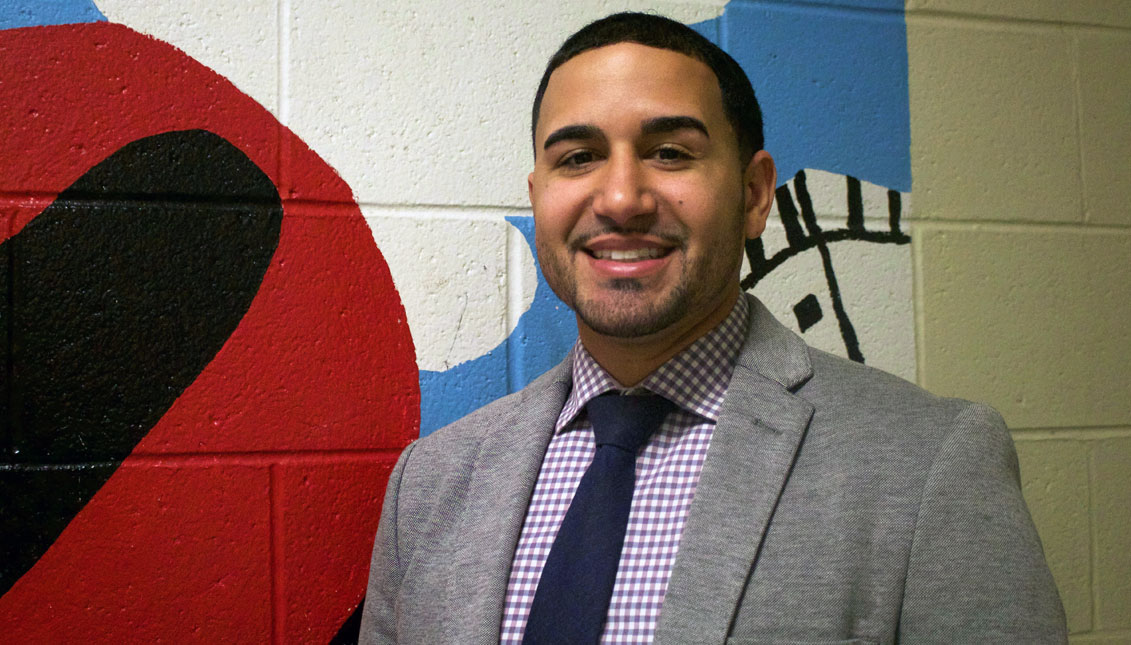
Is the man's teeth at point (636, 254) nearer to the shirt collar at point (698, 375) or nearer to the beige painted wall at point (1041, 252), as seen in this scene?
the shirt collar at point (698, 375)

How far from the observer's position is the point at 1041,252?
150 centimetres

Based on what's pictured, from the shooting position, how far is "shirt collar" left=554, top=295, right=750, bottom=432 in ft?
3.20

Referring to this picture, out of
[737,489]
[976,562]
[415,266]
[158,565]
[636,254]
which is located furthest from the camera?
[415,266]

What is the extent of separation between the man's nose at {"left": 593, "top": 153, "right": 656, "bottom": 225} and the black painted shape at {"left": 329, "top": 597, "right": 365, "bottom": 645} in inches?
30.5

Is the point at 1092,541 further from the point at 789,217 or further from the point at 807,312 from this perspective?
the point at 789,217

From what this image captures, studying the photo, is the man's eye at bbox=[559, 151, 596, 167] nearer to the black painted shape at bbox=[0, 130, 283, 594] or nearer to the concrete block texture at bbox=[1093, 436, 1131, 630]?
the black painted shape at bbox=[0, 130, 283, 594]

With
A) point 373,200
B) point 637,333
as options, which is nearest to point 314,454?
point 373,200

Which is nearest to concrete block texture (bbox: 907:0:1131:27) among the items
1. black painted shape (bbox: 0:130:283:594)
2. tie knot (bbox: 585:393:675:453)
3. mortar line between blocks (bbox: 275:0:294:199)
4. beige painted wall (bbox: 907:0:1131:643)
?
beige painted wall (bbox: 907:0:1131:643)

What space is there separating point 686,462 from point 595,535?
14 centimetres

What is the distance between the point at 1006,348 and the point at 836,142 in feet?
1.68

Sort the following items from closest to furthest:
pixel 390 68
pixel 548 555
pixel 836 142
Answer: pixel 548 555
pixel 390 68
pixel 836 142

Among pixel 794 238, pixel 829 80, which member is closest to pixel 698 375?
pixel 794 238

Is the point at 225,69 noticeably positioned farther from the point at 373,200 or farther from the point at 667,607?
the point at 667,607

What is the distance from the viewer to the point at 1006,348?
1467 millimetres
